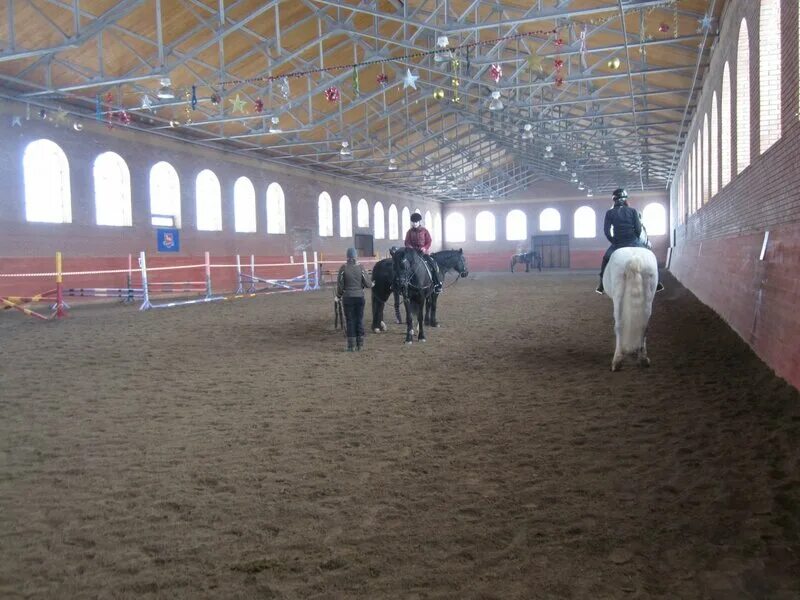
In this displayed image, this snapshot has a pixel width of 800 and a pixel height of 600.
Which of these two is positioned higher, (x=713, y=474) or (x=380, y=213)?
(x=380, y=213)

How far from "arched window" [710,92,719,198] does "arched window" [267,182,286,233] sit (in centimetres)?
1923

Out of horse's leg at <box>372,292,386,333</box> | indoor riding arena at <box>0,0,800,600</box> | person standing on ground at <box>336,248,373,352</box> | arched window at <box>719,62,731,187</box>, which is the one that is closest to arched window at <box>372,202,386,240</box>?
indoor riding arena at <box>0,0,800,600</box>

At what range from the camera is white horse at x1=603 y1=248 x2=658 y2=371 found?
6.96m

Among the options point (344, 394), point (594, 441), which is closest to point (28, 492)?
point (344, 394)

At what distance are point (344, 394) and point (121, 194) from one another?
57.6ft

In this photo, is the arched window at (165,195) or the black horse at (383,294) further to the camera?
the arched window at (165,195)

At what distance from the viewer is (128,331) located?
1161cm

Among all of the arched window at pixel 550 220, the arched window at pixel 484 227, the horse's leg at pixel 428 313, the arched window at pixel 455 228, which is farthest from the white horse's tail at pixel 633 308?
the arched window at pixel 455 228

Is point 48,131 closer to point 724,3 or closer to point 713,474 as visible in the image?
point 724,3

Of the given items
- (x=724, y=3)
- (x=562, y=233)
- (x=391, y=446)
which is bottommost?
(x=391, y=446)

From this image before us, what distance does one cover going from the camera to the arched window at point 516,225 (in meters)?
45.8

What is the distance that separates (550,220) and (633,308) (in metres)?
39.6

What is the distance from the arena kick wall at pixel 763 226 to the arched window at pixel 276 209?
20379 mm

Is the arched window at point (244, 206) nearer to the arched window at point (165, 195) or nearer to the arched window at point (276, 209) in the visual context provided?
the arched window at point (276, 209)
